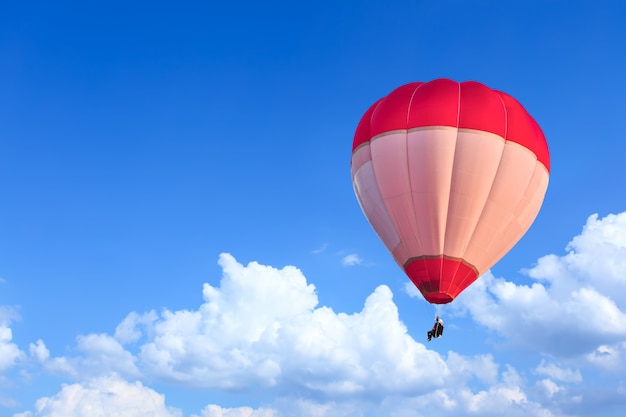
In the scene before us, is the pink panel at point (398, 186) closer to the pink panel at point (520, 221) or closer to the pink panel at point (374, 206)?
the pink panel at point (374, 206)

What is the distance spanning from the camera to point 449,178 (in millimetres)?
34219

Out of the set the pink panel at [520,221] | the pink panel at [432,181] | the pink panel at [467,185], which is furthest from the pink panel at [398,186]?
the pink panel at [520,221]

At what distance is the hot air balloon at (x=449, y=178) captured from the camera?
112ft

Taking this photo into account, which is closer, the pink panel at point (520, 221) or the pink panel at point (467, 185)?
the pink panel at point (467, 185)

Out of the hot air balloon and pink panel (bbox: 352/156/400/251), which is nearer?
the hot air balloon

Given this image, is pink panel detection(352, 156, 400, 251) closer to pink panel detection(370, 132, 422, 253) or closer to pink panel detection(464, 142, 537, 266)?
pink panel detection(370, 132, 422, 253)

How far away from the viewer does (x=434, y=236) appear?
112 feet

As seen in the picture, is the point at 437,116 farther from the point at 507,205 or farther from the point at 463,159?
the point at 507,205

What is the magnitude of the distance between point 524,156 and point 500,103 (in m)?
2.89

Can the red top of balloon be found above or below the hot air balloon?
above

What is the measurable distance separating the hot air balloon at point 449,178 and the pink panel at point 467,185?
48mm

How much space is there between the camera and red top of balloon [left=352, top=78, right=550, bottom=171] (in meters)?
34.6

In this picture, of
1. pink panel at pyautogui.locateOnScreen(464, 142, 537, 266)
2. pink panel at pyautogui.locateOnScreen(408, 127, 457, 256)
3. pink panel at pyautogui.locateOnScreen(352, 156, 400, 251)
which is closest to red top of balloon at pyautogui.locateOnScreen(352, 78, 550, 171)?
pink panel at pyautogui.locateOnScreen(408, 127, 457, 256)

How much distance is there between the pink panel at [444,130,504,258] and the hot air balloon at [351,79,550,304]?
5cm
